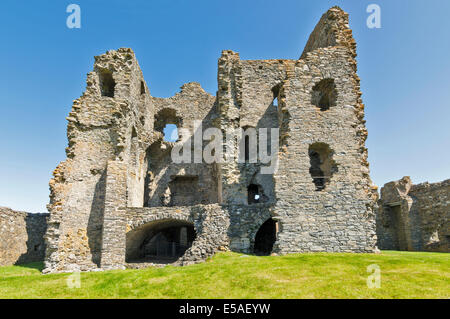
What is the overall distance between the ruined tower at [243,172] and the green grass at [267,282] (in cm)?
231

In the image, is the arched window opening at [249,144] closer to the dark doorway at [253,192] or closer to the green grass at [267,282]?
the dark doorway at [253,192]

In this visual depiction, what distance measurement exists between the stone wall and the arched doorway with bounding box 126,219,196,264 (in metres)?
13.8

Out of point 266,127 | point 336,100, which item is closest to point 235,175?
point 266,127

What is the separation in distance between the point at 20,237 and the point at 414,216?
23635mm

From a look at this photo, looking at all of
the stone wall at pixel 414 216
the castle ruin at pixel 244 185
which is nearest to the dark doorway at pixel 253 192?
the castle ruin at pixel 244 185

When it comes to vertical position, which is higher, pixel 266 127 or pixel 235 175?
pixel 266 127

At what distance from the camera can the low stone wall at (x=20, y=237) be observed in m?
14.3

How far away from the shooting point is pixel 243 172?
16.8 m

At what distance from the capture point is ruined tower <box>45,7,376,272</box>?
445 inches

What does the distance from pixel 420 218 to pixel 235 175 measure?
12.5 meters

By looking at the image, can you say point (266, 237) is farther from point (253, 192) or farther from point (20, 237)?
point (20, 237)

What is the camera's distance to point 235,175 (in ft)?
54.4

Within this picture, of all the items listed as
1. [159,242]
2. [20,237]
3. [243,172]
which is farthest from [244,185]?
[20,237]
